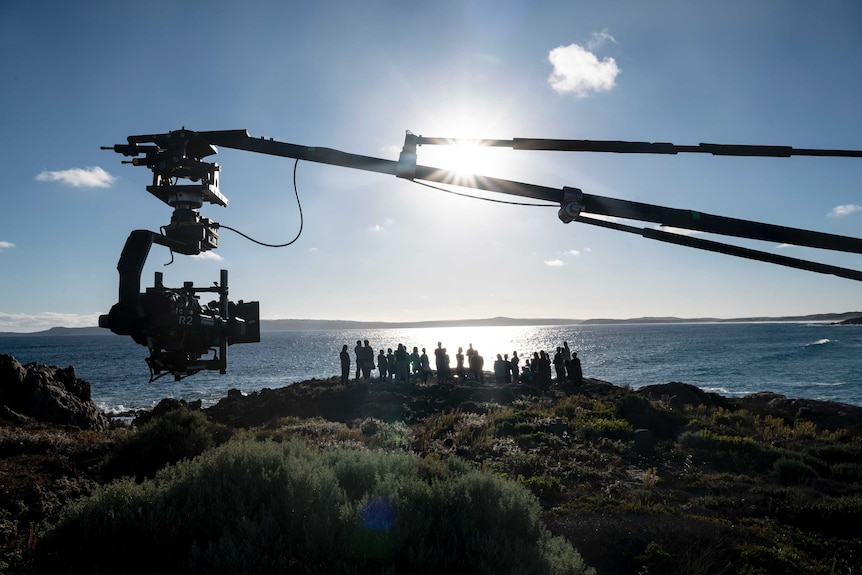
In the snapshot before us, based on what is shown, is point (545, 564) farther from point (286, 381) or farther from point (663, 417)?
point (286, 381)

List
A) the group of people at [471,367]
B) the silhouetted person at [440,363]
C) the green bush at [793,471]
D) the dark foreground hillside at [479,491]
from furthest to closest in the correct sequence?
1. the silhouetted person at [440,363]
2. the group of people at [471,367]
3. the green bush at [793,471]
4. the dark foreground hillside at [479,491]

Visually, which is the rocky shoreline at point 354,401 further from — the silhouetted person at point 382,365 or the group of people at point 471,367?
the silhouetted person at point 382,365

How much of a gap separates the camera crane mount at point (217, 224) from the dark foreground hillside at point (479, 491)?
6.65ft

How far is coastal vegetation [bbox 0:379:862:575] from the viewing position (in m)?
5.14

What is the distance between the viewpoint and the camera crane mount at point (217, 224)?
3.74 m

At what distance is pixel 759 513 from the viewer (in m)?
9.38

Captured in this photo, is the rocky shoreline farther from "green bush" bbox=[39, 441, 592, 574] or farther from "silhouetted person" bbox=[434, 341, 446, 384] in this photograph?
"green bush" bbox=[39, 441, 592, 574]

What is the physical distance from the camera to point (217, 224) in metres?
5.22

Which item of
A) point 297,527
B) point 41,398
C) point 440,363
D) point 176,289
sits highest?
point 176,289

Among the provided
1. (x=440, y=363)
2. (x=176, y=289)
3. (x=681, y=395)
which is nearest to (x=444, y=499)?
(x=176, y=289)

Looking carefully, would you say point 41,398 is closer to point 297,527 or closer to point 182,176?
point 297,527

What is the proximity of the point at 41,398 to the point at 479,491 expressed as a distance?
23.5 metres

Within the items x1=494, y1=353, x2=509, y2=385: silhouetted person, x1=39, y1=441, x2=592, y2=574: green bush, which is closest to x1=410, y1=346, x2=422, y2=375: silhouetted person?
x1=494, y1=353, x2=509, y2=385: silhouetted person

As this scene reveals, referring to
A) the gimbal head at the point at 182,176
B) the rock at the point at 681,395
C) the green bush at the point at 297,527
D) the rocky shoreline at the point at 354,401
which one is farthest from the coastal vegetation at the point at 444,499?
the rock at the point at 681,395
